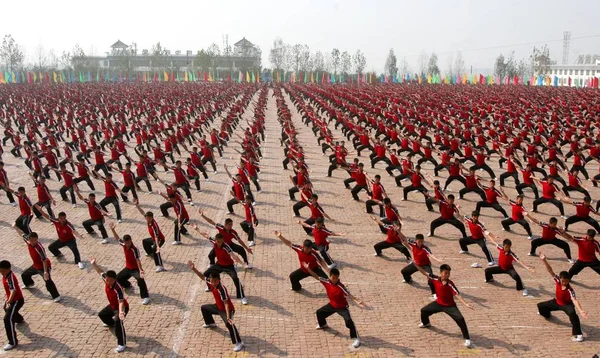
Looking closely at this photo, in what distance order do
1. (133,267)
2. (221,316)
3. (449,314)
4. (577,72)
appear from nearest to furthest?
(221,316), (449,314), (133,267), (577,72)

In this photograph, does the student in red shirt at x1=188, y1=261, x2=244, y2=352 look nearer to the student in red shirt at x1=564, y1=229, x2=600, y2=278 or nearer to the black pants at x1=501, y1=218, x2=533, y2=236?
the student in red shirt at x1=564, y1=229, x2=600, y2=278

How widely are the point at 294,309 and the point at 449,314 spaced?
8.81ft

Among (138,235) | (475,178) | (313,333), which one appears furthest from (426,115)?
(313,333)

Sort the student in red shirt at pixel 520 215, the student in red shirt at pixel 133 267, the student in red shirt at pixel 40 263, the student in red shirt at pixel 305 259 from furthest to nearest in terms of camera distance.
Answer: the student in red shirt at pixel 520 215, the student in red shirt at pixel 305 259, the student in red shirt at pixel 133 267, the student in red shirt at pixel 40 263

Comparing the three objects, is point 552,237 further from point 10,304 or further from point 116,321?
point 10,304

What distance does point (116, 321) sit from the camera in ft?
26.3

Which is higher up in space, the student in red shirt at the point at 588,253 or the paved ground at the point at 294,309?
the student in red shirt at the point at 588,253

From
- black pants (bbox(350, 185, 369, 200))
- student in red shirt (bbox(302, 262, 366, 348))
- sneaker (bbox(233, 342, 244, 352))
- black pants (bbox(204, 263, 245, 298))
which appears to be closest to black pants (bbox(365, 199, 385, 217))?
black pants (bbox(350, 185, 369, 200))

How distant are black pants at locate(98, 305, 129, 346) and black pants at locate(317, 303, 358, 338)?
3002 mm

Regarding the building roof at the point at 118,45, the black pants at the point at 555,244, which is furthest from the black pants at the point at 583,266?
the building roof at the point at 118,45

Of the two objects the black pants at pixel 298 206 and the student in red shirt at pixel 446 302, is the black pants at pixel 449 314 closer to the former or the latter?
the student in red shirt at pixel 446 302

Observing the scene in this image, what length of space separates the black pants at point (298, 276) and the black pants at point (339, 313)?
1.22 metres

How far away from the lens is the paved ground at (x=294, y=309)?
821 centimetres

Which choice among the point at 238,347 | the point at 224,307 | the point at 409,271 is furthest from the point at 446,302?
the point at 224,307
